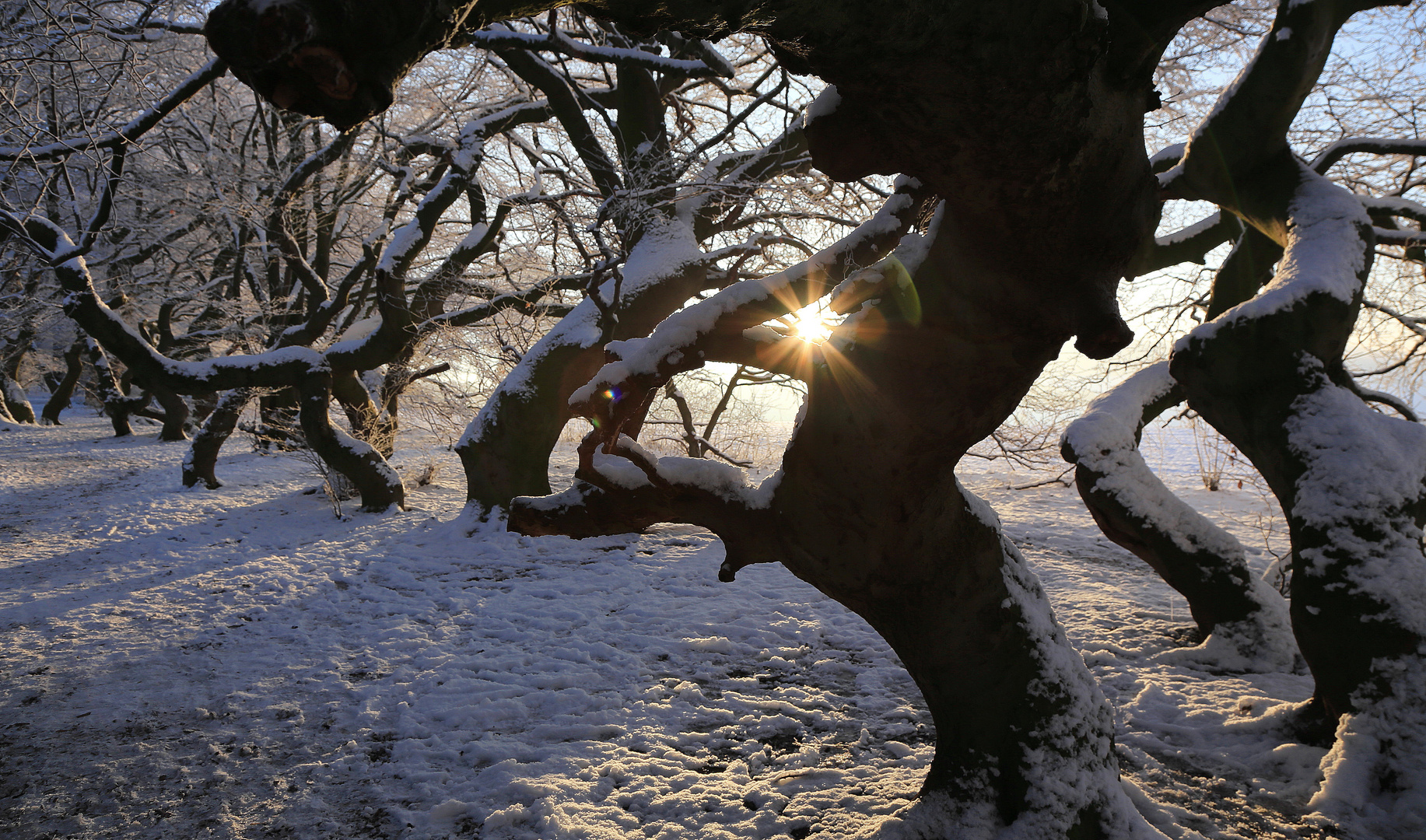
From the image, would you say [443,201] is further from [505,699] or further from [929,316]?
[929,316]

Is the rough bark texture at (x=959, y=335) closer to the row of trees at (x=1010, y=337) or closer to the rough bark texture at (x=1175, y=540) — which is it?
the row of trees at (x=1010, y=337)

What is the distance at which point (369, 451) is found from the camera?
8500mm

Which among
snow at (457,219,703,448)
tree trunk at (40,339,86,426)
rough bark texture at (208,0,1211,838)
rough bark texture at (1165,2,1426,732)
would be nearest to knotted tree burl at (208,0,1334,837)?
rough bark texture at (208,0,1211,838)

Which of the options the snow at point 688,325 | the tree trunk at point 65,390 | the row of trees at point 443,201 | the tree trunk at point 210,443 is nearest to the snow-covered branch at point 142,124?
the row of trees at point 443,201

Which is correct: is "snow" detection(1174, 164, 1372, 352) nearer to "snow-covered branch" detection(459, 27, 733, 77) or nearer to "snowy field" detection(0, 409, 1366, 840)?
"snowy field" detection(0, 409, 1366, 840)

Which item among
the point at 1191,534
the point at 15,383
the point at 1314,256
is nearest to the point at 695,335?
the point at 1314,256

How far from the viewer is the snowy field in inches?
106

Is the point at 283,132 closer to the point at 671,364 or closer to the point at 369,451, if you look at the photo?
the point at 369,451

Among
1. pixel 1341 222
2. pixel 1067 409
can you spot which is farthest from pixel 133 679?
pixel 1067 409

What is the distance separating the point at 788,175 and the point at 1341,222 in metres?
5.48

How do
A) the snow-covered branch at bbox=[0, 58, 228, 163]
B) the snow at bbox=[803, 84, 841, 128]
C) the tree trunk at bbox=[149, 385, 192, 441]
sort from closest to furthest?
1. the snow at bbox=[803, 84, 841, 128]
2. the snow-covered branch at bbox=[0, 58, 228, 163]
3. the tree trunk at bbox=[149, 385, 192, 441]

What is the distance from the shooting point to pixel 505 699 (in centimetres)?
368

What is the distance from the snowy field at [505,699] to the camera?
2.69 m

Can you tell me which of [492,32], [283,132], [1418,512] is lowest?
[1418,512]
